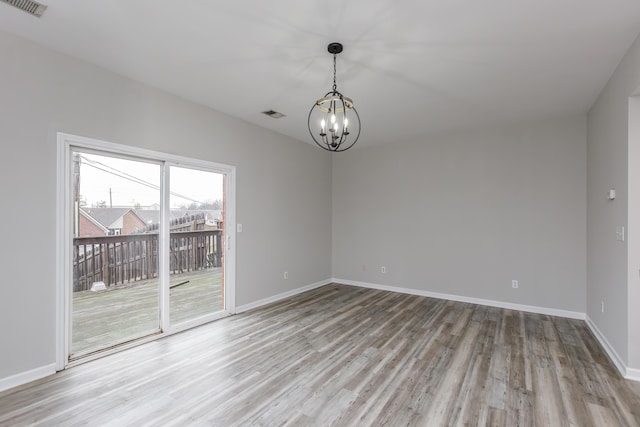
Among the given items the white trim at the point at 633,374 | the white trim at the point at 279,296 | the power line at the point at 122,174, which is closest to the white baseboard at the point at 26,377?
the power line at the point at 122,174

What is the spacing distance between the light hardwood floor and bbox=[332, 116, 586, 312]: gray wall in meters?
0.88

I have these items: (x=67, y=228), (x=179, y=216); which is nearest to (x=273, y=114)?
(x=179, y=216)

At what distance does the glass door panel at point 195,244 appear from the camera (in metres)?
3.75

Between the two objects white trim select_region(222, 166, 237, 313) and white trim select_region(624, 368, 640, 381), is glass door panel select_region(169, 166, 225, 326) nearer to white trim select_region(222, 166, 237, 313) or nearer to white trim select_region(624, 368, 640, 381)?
white trim select_region(222, 166, 237, 313)

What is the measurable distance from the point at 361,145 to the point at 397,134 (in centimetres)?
86

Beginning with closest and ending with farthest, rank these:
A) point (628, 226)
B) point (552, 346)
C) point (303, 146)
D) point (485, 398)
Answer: point (485, 398), point (628, 226), point (552, 346), point (303, 146)

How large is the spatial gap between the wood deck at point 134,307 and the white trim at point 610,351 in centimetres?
430

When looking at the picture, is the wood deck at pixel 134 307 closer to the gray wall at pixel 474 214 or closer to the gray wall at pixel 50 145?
the gray wall at pixel 50 145

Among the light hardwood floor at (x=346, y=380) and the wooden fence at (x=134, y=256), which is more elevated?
the wooden fence at (x=134, y=256)

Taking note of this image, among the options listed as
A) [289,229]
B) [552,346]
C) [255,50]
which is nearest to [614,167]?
[552,346]

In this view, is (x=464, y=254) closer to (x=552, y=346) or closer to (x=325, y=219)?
(x=552, y=346)

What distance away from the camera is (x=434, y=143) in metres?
5.28

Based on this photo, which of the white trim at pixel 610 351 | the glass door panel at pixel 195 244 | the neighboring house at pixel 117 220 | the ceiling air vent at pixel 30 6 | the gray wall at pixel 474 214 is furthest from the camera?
the gray wall at pixel 474 214

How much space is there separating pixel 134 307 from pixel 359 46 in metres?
3.54
